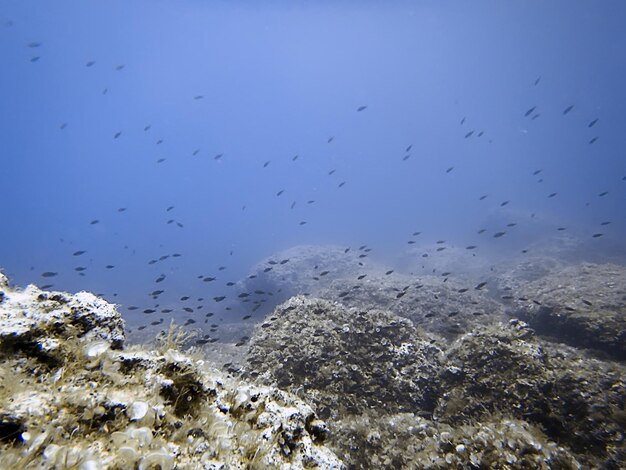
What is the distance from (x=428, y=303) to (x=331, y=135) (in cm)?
10210

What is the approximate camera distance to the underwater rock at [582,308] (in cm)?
819

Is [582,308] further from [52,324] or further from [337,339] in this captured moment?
[52,324]

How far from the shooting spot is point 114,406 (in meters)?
1.84

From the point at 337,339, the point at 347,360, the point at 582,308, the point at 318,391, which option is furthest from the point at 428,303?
the point at 318,391

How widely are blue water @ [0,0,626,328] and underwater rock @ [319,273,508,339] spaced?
46.2 ft

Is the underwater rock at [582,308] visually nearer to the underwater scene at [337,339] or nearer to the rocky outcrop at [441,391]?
the underwater scene at [337,339]

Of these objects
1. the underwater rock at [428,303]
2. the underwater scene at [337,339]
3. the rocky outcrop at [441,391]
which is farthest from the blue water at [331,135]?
the rocky outcrop at [441,391]

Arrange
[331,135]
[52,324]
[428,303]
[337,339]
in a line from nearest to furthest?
[52,324] < [337,339] < [428,303] < [331,135]

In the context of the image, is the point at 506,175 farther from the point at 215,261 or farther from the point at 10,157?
the point at 10,157

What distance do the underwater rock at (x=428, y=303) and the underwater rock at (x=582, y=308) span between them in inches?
48.9

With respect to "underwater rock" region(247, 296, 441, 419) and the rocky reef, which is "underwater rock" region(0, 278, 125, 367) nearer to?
the rocky reef

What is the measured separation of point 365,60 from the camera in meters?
147

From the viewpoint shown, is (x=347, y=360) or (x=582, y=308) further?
(x=582, y=308)

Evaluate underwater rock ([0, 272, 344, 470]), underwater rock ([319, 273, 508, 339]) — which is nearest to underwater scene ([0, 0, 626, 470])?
underwater rock ([0, 272, 344, 470])
